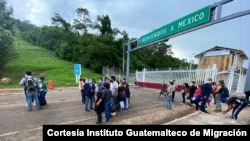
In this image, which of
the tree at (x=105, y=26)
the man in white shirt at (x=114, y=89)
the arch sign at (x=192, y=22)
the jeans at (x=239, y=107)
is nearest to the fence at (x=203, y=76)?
the arch sign at (x=192, y=22)

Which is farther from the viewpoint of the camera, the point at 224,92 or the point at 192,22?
the point at 192,22

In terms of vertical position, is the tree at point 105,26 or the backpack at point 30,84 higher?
the tree at point 105,26

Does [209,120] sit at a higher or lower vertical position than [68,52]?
lower

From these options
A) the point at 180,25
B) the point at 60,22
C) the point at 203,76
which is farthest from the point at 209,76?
the point at 60,22

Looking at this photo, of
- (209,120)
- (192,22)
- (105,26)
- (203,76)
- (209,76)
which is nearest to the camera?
(209,120)

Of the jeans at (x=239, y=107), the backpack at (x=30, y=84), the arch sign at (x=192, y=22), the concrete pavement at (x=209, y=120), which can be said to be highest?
the arch sign at (x=192, y=22)

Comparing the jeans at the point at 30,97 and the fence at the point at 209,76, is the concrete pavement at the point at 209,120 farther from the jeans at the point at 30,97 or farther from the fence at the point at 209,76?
the fence at the point at 209,76

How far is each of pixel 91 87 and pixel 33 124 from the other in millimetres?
3273

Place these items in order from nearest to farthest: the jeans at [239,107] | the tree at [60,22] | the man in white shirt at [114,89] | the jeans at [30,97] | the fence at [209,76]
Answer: the jeans at [239,107]
the man in white shirt at [114,89]
the jeans at [30,97]
the fence at [209,76]
the tree at [60,22]

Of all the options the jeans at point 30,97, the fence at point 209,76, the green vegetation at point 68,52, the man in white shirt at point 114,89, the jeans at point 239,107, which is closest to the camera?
the jeans at point 239,107

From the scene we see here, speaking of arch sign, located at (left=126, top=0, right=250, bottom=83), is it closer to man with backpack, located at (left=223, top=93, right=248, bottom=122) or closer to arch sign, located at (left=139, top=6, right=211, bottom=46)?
arch sign, located at (left=139, top=6, right=211, bottom=46)

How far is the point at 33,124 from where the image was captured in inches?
307

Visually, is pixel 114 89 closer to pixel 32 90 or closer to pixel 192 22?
pixel 32 90

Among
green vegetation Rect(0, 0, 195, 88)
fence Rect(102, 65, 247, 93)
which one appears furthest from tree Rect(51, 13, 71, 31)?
fence Rect(102, 65, 247, 93)
